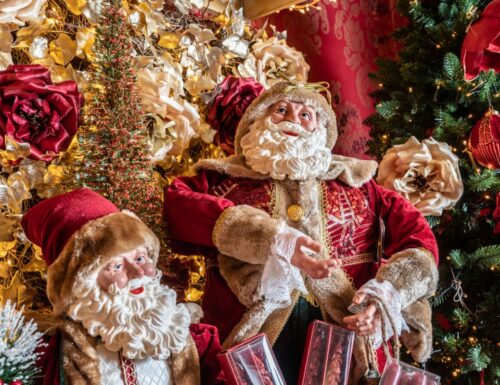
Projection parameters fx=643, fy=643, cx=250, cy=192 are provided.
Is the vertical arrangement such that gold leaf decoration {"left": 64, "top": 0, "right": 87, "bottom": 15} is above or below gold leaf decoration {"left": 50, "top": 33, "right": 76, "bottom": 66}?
above

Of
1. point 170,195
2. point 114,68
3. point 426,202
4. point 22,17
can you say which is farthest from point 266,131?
point 22,17

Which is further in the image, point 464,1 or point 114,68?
point 464,1

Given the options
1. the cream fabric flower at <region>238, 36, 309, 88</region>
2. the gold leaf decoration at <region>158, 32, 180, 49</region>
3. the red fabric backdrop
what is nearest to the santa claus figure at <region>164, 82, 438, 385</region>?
the gold leaf decoration at <region>158, 32, 180, 49</region>

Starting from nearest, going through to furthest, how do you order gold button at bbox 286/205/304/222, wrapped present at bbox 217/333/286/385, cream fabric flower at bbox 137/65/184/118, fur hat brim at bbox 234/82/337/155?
wrapped present at bbox 217/333/286/385
gold button at bbox 286/205/304/222
fur hat brim at bbox 234/82/337/155
cream fabric flower at bbox 137/65/184/118

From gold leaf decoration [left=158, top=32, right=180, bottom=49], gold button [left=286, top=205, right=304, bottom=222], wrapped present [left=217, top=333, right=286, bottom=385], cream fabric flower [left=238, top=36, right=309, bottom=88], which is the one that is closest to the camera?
wrapped present [left=217, top=333, right=286, bottom=385]

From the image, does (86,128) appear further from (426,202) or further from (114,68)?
(426,202)

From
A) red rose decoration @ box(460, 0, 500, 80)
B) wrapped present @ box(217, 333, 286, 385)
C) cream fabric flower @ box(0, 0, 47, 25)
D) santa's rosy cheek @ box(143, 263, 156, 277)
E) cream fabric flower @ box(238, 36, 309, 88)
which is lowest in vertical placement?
wrapped present @ box(217, 333, 286, 385)

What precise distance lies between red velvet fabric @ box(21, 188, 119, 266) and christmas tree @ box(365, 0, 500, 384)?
1008 mm

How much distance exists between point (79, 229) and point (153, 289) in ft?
0.68

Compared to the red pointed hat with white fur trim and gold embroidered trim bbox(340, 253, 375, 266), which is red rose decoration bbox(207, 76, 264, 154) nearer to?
gold embroidered trim bbox(340, 253, 375, 266)

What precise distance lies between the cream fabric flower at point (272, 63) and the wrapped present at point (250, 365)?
3.98 ft

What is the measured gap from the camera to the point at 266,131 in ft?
5.55

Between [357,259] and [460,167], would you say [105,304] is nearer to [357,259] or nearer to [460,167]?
[357,259]

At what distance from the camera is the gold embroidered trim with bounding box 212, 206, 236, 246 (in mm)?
1523
